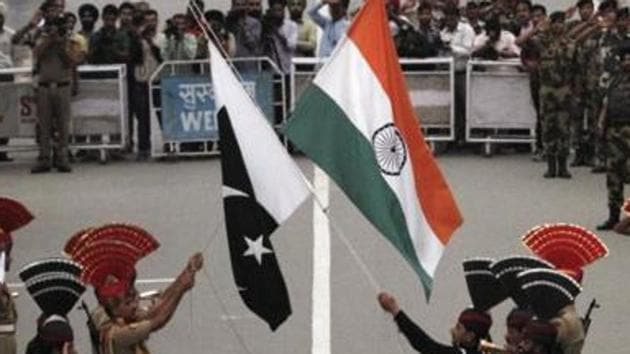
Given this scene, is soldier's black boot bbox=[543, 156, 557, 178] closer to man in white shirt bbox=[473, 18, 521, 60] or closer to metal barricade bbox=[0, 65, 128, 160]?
man in white shirt bbox=[473, 18, 521, 60]

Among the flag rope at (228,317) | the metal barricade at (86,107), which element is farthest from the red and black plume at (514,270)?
the metal barricade at (86,107)

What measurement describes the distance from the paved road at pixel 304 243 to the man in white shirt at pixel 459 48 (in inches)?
24.3

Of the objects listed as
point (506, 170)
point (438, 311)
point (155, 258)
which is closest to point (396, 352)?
point (438, 311)

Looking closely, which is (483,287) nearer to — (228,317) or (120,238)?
(120,238)

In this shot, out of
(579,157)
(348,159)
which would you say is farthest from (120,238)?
(579,157)

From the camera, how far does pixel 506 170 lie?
73.9 ft

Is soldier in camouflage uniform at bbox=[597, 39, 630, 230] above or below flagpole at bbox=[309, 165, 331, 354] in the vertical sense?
above

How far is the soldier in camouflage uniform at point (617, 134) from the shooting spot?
61.5ft

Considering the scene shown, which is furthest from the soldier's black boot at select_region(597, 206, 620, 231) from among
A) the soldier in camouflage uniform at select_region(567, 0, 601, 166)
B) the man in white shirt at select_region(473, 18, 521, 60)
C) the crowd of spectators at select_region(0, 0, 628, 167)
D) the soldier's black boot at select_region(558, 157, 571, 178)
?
the man in white shirt at select_region(473, 18, 521, 60)

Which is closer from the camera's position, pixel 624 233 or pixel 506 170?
pixel 624 233

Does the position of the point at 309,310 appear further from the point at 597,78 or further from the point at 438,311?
the point at 597,78

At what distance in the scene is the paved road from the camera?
14734 millimetres

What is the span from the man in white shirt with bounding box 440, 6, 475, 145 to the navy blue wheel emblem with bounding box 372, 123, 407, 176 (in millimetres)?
12671

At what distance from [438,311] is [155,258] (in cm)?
327
